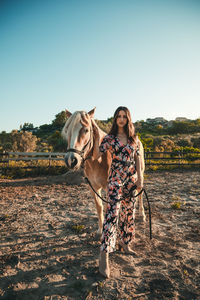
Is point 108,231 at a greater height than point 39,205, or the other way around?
point 108,231

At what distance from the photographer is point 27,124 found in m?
43.4

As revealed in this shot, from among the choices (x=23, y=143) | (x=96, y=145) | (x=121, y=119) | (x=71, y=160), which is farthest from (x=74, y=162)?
(x=23, y=143)

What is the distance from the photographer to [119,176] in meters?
2.29

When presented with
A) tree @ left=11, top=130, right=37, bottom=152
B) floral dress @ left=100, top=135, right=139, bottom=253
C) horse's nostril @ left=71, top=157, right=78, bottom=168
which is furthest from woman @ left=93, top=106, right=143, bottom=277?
tree @ left=11, top=130, right=37, bottom=152

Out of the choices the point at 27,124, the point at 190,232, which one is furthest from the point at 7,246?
the point at 27,124

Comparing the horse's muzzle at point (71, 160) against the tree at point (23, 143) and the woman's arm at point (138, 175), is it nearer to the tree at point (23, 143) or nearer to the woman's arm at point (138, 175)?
the woman's arm at point (138, 175)

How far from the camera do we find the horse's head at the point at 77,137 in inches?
78.0

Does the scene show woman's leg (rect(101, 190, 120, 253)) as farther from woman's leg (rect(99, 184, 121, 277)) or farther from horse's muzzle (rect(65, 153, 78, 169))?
horse's muzzle (rect(65, 153, 78, 169))

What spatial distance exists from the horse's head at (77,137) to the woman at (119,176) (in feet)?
0.91

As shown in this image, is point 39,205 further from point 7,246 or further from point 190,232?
point 190,232

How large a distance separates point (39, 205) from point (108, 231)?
3703mm

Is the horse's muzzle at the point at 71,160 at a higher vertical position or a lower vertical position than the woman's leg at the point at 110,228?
higher

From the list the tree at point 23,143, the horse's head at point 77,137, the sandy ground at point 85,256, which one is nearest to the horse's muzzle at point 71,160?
the horse's head at point 77,137

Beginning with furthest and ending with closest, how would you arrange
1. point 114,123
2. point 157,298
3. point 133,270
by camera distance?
point 114,123, point 133,270, point 157,298
